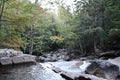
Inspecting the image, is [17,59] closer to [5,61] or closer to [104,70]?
[5,61]

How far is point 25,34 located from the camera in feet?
73.8

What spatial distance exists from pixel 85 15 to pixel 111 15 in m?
3.17

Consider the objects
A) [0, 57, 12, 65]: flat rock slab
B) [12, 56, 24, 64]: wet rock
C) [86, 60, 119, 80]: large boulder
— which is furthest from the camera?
[12, 56, 24, 64]: wet rock

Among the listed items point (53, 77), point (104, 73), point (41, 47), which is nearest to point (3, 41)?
point (53, 77)

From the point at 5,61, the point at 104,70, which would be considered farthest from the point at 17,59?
the point at 104,70

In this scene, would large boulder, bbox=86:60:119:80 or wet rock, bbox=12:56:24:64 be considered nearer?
large boulder, bbox=86:60:119:80

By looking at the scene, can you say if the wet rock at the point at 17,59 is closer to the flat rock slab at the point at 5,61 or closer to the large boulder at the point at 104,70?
the flat rock slab at the point at 5,61

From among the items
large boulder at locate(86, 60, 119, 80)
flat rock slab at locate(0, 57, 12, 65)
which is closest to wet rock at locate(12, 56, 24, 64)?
flat rock slab at locate(0, 57, 12, 65)

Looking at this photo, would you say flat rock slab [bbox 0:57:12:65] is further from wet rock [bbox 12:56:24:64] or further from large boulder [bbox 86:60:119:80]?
large boulder [bbox 86:60:119:80]

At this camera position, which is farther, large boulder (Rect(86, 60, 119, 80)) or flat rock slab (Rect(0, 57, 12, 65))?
flat rock slab (Rect(0, 57, 12, 65))

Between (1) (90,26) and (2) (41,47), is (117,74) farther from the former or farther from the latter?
(2) (41,47)

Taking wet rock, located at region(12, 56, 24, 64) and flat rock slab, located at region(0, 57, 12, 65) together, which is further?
wet rock, located at region(12, 56, 24, 64)

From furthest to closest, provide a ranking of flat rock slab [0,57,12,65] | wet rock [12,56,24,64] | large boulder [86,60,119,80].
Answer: wet rock [12,56,24,64] < flat rock slab [0,57,12,65] < large boulder [86,60,119,80]

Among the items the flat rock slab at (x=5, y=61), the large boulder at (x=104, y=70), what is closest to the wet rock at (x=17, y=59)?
the flat rock slab at (x=5, y=61)
